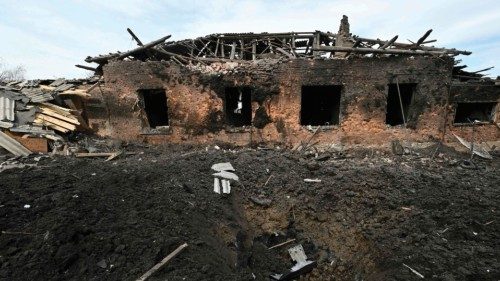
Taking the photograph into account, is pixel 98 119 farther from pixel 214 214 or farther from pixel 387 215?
pixel 387 215

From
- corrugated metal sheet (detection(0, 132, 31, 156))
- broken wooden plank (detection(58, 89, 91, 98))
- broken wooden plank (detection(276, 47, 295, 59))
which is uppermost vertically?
broken wooden plank (detection(276, 47, 295, 59))

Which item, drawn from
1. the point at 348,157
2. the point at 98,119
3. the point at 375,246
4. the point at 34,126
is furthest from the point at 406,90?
the point at 34,126

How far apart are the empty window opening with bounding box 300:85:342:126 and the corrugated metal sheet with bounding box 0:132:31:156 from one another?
330 inches

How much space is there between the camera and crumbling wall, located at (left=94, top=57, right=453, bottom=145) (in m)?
8.82

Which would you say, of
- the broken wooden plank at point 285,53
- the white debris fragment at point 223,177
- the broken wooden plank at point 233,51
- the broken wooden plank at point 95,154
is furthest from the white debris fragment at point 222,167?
the broken wooden plank at point 285,53

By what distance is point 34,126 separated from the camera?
330 inches

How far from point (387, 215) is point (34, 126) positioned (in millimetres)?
9392

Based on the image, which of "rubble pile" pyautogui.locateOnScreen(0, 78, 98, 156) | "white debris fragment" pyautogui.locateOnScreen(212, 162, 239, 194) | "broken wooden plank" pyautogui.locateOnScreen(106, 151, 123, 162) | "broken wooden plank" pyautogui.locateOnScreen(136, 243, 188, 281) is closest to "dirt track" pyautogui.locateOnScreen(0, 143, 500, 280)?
"broken wooden plank" pyautogui.locateOnScreen(136, 243, 188, 281)

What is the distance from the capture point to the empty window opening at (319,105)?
10443 mm

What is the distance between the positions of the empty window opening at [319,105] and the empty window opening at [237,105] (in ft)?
6.89

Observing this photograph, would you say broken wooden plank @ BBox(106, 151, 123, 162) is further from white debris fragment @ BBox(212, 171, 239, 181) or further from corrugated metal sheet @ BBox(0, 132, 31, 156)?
white debris fragment @ BBox(212, 171, 239, 181)

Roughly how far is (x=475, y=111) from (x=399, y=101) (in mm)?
2440

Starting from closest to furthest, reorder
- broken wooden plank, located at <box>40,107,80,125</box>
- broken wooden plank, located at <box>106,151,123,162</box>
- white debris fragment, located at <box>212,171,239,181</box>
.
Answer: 1. white debris fragment, located at <box>212,171,239,181</box>
2. broken wooden plank, located at <box>106,151,123,162</box>
3. broken wooden plank, located at <box>40,107,80,125</box>

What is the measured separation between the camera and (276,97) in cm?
899
